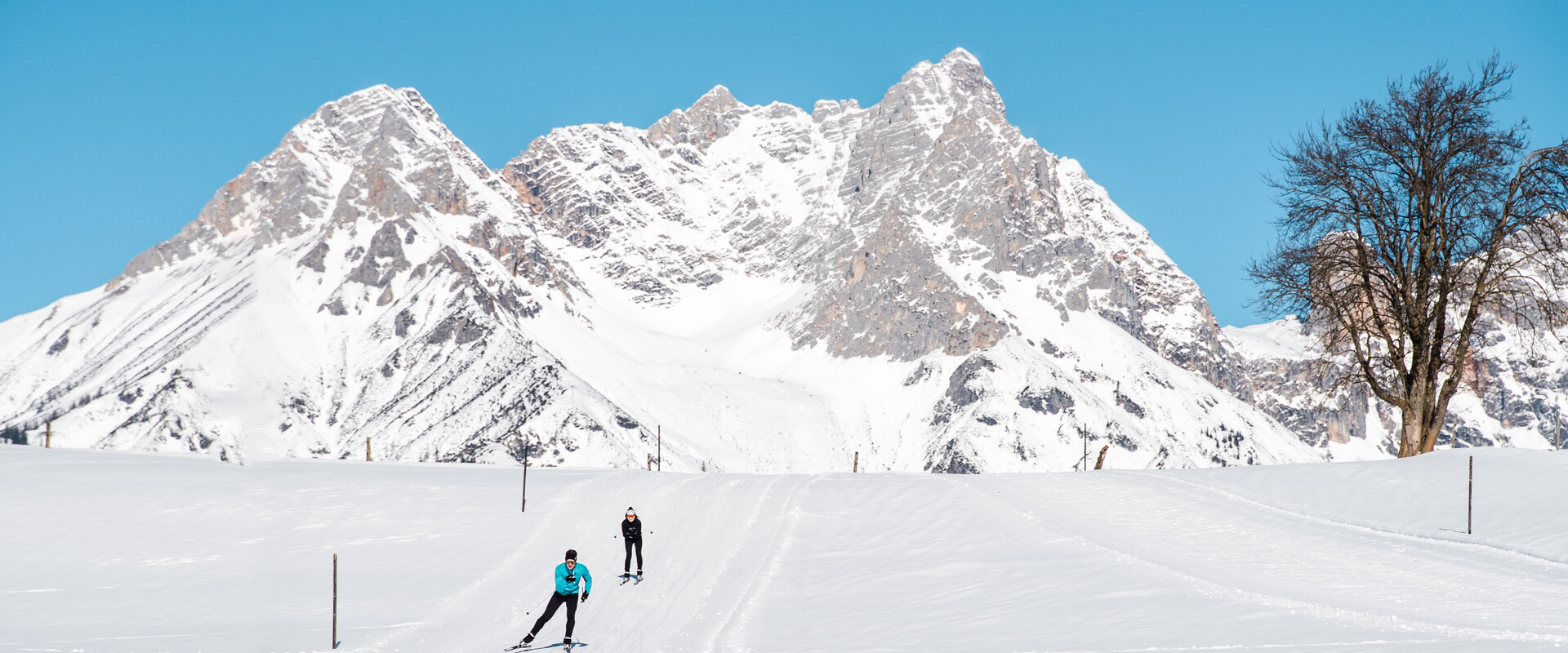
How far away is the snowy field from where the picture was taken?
75.7 feet

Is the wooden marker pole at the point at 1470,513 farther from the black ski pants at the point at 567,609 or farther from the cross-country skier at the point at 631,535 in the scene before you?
the black ski pants at the point at 567,609

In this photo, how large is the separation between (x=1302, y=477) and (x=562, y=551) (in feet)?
69.6

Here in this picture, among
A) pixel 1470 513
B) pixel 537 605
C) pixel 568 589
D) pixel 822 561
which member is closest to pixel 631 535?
pixel 537 605

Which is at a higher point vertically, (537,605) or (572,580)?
(572,580)

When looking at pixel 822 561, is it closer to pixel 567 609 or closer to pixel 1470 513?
pixel 567 609

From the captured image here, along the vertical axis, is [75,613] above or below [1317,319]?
below

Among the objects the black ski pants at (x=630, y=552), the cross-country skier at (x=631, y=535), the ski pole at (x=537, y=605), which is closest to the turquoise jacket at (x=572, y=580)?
the ski pole at (x=537, y=605)

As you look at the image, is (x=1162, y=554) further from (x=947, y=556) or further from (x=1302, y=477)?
(x=1302, y=477)

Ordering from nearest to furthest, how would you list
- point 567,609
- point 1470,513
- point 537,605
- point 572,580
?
point 567,609
point 572,580
point 537,605
point 1470,513

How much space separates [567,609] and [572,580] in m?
0.54

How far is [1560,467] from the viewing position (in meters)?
32.7

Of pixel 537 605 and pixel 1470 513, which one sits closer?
pixel 537 605

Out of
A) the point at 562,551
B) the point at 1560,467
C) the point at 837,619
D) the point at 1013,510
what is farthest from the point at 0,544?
the point at 1560,467

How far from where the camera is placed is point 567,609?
24031 millimetres
